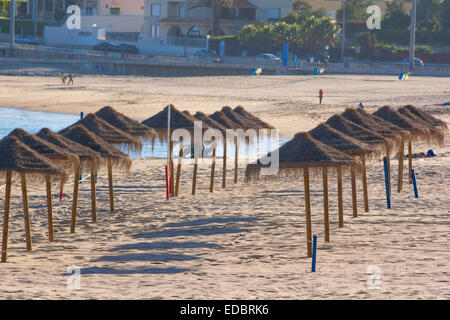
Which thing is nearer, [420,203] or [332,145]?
[332,145]

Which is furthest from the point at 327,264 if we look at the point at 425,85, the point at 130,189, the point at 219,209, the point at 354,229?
the point at 425,85

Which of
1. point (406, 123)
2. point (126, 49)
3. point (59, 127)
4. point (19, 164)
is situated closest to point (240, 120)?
point (406, 123)

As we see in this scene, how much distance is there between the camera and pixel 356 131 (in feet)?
51.3

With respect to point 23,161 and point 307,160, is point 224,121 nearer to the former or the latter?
point 307,160

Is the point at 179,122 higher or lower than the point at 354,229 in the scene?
higher

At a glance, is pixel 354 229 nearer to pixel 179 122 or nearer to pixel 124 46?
pixel 179 122

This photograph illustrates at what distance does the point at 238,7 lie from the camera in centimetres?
7806

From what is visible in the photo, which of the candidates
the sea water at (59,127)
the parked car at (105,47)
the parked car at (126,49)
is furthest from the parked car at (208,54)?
the sea water at (59,127)

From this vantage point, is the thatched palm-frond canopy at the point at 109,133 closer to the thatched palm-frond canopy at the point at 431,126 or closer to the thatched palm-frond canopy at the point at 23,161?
the thatched palm-frond canopy at the point at 23,161

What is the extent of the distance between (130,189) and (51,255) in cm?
717

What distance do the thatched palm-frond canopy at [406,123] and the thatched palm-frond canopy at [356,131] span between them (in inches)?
109

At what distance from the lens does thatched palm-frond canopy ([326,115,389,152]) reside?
50.7ft

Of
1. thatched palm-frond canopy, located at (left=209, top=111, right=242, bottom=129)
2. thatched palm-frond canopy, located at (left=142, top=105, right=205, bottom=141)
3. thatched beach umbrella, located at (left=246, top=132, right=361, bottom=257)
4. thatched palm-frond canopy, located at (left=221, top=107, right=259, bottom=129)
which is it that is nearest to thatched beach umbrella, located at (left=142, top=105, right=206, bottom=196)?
thatched palm-frond canopy, located at (left=142, top=105, right=205, bottom=141)

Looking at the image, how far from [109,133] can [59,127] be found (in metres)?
17.5
